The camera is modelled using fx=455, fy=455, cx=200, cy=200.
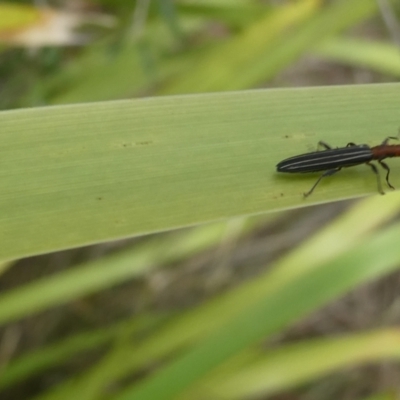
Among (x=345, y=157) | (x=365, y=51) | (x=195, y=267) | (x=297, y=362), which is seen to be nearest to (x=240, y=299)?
(x=297, y=362)

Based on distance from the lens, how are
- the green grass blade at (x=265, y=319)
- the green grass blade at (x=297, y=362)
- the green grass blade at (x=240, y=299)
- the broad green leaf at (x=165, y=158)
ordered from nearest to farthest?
1. the broad green leaf at (x=165, y=158)
2. the green grass blade at (x=265, y=319)
3. the green grass blade at (x=297, y=362)
4. the green grass blade at (x=240, y=299)

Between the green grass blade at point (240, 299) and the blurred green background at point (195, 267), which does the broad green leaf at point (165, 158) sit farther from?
the green grass blade at point (240, 299)

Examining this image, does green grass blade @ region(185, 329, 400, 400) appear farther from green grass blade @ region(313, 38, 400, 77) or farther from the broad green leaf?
green grass blade @ region(313, 38, 400, 77)

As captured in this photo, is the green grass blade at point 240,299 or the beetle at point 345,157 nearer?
the beetle at point 345,157

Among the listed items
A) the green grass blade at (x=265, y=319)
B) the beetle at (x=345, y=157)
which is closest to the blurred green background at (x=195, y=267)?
the green grass blade at (x=265, y=319)

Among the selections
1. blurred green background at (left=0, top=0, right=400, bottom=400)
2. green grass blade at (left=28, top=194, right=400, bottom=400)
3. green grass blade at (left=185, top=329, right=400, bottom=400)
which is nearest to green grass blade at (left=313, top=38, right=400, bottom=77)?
blurred green background at (left=0, top=0, right=400, bottom=400)

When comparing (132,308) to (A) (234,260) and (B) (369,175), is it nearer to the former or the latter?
(A) (234,260)

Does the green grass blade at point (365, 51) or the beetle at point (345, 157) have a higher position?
the beetle at point (345, 157)

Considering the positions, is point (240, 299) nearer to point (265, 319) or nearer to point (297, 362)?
point (297, 362)
